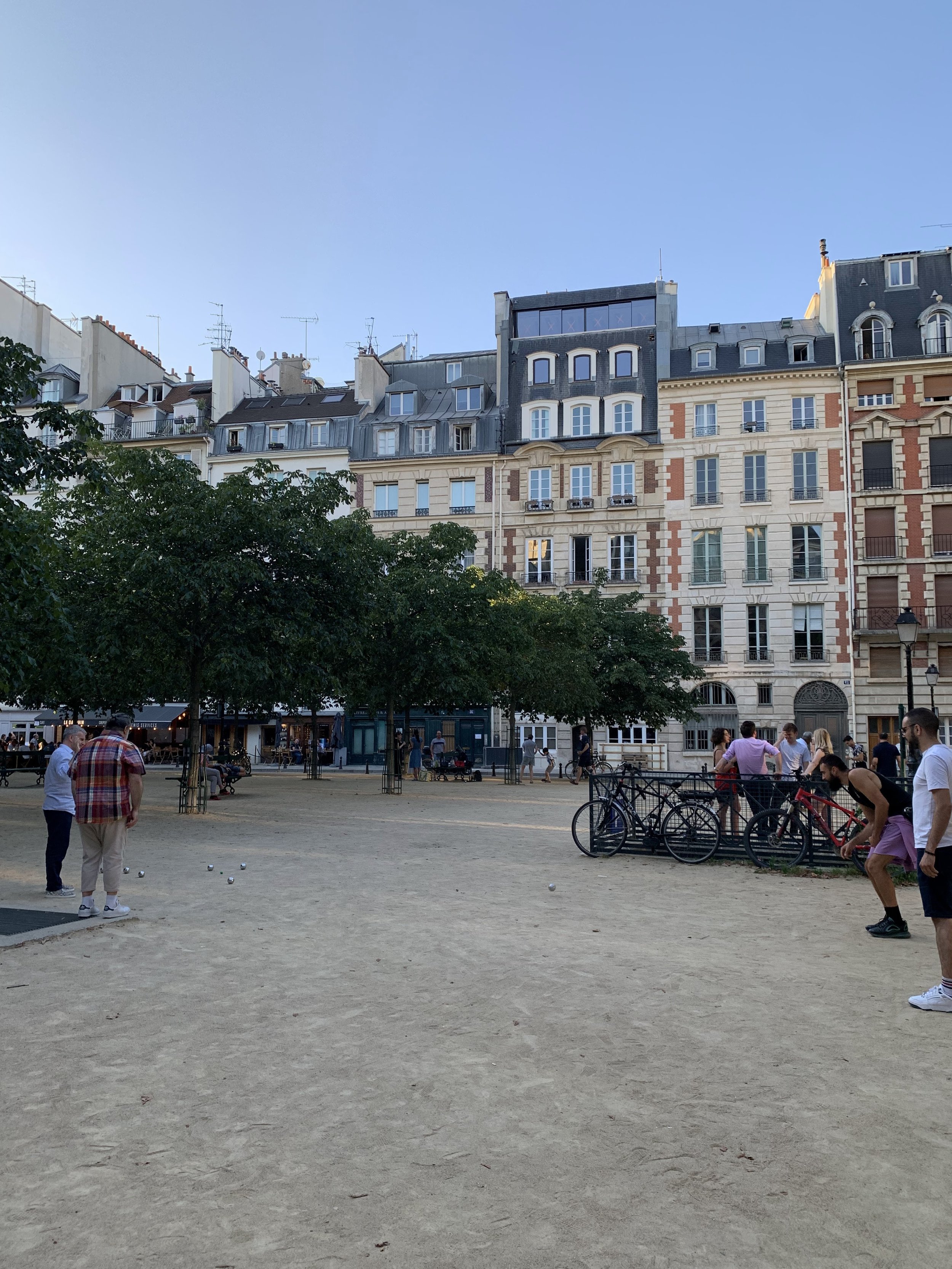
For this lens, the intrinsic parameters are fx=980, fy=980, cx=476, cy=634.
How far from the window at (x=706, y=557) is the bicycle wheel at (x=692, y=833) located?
103 feet

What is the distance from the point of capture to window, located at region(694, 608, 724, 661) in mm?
42719

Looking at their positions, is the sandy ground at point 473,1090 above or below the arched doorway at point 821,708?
below

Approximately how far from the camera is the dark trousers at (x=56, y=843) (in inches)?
387

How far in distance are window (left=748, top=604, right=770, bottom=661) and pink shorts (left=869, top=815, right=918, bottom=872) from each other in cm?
3514

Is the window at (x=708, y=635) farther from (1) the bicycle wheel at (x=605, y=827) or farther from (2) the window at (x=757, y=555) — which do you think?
(1) the bicycle wheel at (x=605, y=827)

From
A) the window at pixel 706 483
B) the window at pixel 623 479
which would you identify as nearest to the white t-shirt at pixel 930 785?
the window at pixel 706 483

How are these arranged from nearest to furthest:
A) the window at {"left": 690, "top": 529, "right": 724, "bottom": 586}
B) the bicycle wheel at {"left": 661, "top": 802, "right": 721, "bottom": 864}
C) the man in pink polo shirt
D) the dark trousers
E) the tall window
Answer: the dark trousers, the man in pink polo shirt, the bicycle wheel at {"left": 661, "top": 802, "right": 721, "bottom": 864}, the window at {"left": 690, "top": 529, "right": 724, "bottom": 586}, the tall window

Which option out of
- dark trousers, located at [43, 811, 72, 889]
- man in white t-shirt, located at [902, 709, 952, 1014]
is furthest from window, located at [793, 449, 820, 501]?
man in white t-shirt, located at [902, 709, 952, 1014]

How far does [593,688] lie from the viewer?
34.2m

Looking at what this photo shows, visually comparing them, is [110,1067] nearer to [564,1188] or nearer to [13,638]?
[564,1188]

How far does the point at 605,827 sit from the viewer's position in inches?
543

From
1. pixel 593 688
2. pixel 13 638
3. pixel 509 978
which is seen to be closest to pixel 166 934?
pixel 509 978

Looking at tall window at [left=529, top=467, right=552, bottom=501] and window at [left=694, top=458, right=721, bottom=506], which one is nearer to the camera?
window at [left=694, top=458, right=721, bottom=506]

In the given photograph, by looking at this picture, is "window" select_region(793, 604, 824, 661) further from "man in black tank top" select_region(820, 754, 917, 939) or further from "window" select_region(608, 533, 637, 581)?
"man in black tank top" select_region(820, 754, 917, 939)
